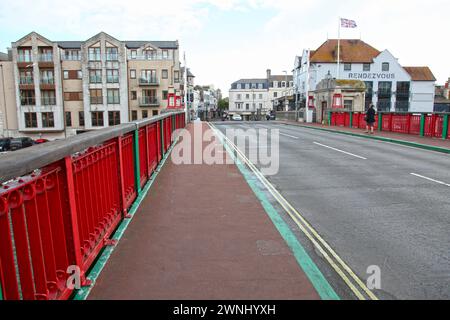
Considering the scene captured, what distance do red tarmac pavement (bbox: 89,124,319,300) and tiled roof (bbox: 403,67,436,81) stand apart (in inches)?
2670

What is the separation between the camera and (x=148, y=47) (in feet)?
211

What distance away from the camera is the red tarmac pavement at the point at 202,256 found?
11.8 feet

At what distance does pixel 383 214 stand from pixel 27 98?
66.0 m

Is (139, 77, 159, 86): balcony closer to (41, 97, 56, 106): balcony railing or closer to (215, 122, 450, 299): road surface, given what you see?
(41, 97, 56, 106): balcony railing

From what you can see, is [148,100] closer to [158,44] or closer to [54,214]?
[158,44]

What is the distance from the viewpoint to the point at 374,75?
6184 cm

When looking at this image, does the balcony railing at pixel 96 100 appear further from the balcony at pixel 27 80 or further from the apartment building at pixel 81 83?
the balcony at pixel 27 80

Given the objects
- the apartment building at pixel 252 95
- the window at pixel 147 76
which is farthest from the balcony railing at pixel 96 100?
the apartment building at pixel 252 95

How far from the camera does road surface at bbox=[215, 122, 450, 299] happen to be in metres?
4.09

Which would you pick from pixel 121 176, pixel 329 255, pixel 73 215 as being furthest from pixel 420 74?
pixel 73 215

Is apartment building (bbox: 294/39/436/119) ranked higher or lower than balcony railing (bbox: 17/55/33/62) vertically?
lower

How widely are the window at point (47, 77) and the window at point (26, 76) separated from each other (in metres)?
1.68

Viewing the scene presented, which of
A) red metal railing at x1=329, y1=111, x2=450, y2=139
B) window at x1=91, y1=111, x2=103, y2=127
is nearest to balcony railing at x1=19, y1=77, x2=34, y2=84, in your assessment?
window at x1=91, y1=111, x2=103, y2=127

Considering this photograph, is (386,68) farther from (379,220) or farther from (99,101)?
(379,220)
